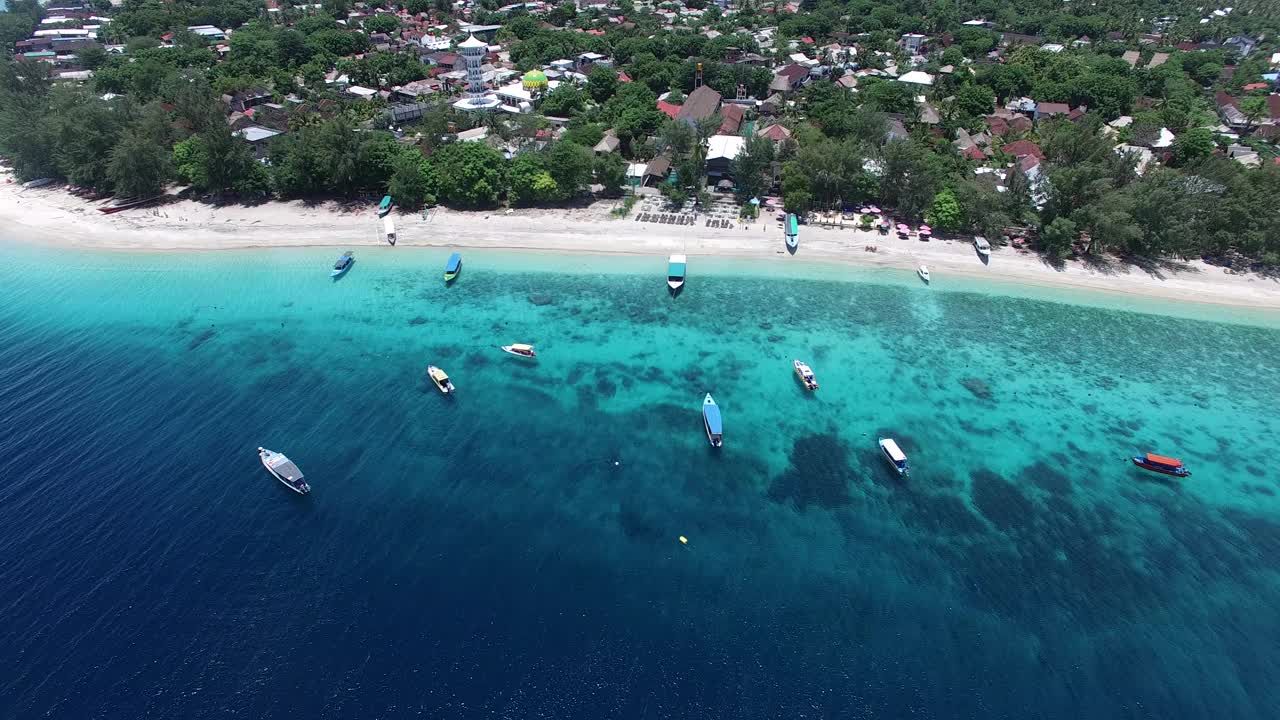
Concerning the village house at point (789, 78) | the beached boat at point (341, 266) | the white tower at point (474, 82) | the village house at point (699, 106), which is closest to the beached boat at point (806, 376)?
the beached boat at point (341, 266)

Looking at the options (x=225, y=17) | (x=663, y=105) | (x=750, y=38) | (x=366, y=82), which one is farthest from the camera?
(x=225, y=17)

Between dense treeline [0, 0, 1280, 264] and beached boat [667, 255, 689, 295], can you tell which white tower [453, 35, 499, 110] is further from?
beached boat [667, 255, 689, 295]

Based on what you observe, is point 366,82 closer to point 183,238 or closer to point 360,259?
point 183,238

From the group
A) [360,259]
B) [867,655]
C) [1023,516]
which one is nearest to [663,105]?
[360,259]

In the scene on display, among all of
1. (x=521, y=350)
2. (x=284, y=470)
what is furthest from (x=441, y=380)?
(x=284, y=470)

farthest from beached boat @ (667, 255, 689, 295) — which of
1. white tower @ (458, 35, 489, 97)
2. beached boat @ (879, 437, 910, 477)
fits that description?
white tower @ (458, 35, 489, 97)

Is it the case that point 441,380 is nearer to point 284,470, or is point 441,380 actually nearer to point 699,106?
point 284,470
